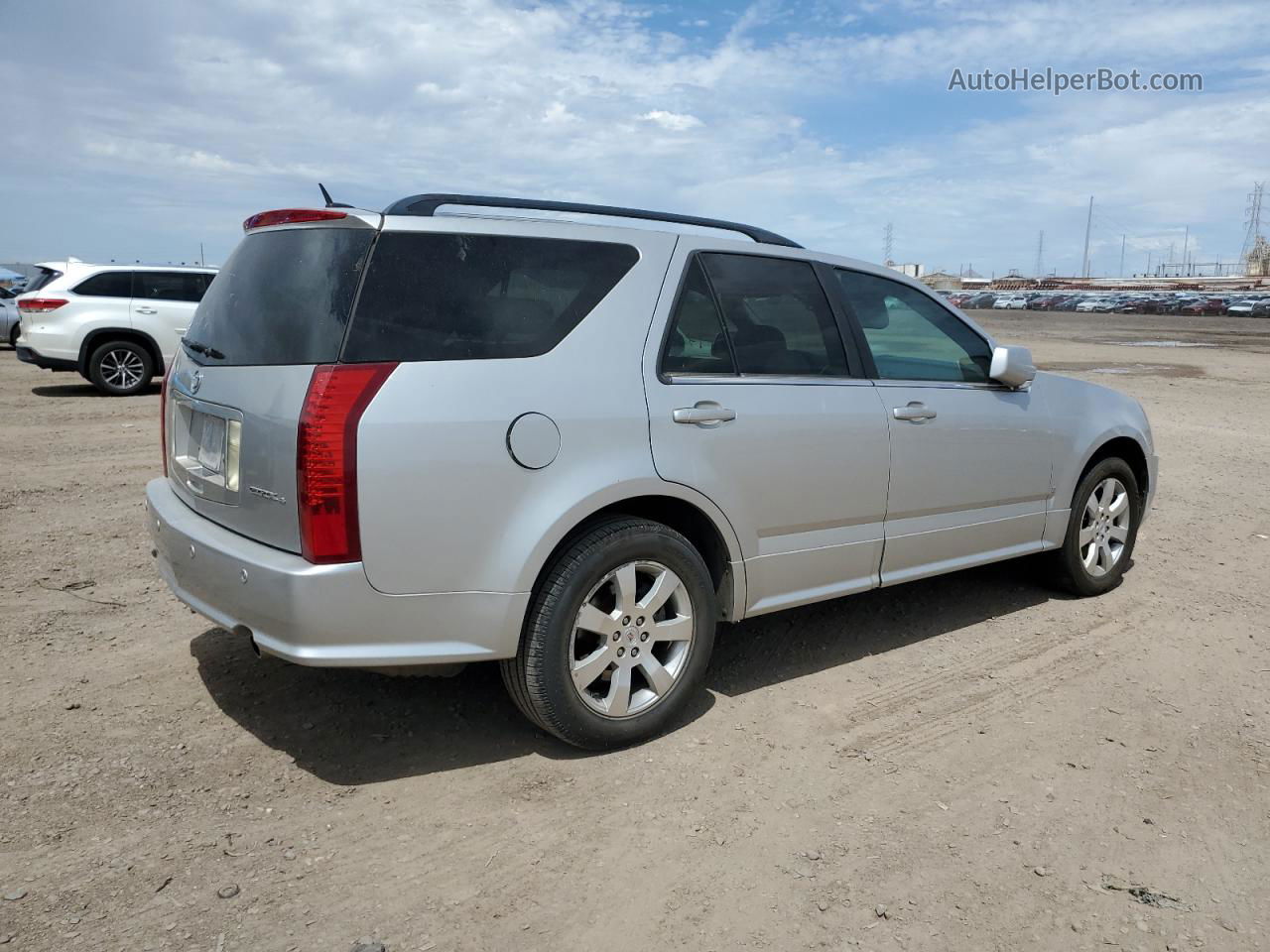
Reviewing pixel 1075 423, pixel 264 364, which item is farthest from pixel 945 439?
pixel 264 364

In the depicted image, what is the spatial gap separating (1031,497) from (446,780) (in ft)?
10.5

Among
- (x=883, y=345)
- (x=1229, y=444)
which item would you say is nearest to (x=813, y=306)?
(x=883, y=345)

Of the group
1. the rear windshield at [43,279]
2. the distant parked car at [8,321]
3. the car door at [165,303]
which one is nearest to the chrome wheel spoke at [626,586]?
the car door at [165,303]

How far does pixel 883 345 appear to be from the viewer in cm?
447

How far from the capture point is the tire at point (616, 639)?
10.9ft

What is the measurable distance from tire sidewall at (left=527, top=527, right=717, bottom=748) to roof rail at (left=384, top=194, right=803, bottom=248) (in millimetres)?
1264

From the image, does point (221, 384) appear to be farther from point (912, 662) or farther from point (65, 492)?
point (65, 492)

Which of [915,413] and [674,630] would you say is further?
[915,413]

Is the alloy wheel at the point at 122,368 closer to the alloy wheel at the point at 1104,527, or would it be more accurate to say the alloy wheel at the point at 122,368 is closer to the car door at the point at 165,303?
the car door at the point at 165,303

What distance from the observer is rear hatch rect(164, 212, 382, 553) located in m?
3.05

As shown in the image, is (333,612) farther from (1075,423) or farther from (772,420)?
(1075,423)

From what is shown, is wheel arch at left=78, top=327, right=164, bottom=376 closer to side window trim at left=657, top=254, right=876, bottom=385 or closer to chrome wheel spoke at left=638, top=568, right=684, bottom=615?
side window trim at left=657, top=254, right=876, bottom=385

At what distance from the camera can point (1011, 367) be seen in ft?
15.6

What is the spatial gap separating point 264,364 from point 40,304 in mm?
11996
